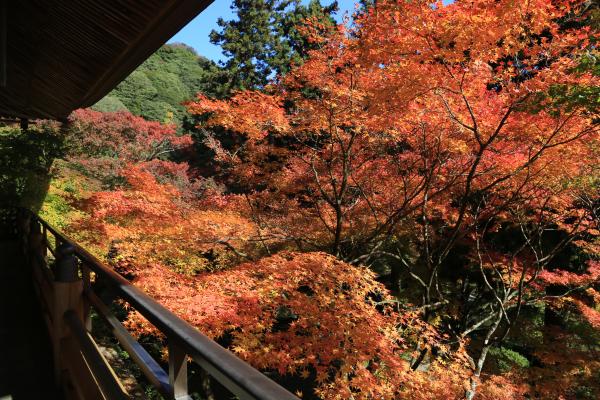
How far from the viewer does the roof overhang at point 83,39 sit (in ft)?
6.38

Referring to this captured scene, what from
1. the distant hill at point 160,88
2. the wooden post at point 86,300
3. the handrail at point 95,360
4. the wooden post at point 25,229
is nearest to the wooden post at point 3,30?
the wooden post at point 86,300

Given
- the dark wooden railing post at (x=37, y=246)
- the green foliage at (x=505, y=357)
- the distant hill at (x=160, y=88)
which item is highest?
the distant hill at (x=160, y=88)

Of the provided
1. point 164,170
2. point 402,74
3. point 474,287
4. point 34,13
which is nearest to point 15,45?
point 34,13

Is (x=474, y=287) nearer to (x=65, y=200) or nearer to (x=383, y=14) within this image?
(x=383, y=14)

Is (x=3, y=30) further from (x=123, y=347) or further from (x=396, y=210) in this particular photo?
(x=396, y=210)

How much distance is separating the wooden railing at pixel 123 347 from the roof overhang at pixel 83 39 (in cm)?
131

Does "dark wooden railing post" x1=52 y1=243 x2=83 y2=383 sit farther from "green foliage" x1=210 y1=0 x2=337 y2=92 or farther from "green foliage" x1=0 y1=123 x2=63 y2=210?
"green foliage" x1=210 y1=0 x2=337 y2=92

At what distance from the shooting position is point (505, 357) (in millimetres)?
13414

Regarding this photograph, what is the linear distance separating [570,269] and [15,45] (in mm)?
14743

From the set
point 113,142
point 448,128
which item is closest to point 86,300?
point 448,128

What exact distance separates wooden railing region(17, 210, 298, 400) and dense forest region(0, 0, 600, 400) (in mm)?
2880

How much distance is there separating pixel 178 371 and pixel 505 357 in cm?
1529

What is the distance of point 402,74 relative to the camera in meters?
6.76

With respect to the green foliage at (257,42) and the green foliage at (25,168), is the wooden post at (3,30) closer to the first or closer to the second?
the green foliage at (25,168)
